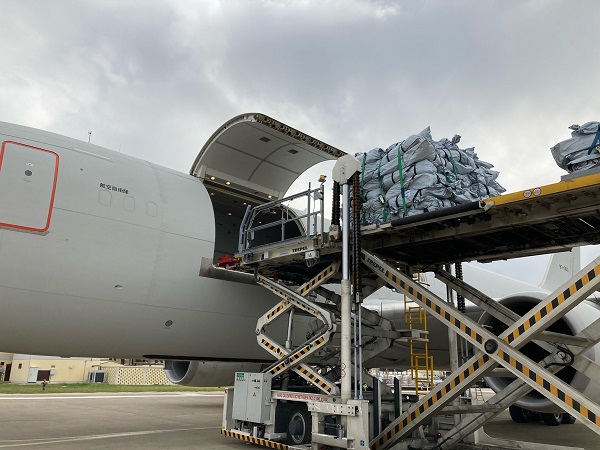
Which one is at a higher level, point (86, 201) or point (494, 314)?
point (86, 201)

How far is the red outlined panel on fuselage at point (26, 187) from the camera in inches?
247

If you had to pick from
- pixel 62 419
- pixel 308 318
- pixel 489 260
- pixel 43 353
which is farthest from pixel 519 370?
pixel 62 419

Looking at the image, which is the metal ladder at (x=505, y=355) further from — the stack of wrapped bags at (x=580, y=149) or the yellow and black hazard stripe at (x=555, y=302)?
the stack of wrapped bags at (x=580, y=149)

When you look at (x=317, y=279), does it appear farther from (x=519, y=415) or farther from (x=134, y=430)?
(x=519, y=415)

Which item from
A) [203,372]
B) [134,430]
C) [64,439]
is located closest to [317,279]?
[203,372]

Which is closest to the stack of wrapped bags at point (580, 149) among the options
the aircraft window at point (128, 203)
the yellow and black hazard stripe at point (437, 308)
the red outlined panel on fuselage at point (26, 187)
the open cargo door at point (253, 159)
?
the yellow and black hazard stripe at point (437, 308)

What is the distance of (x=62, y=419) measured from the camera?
37.8 ft

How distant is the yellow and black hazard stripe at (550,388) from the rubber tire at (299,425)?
2.92 m

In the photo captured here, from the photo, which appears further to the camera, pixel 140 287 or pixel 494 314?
pixel 494 314

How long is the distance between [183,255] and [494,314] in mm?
4748

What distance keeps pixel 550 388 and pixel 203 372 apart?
7.36 m

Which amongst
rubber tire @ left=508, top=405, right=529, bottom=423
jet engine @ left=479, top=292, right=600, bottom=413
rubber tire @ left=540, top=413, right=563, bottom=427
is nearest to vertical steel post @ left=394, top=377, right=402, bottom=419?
jet engine @ left=479, top=292, right=600, bottom=413

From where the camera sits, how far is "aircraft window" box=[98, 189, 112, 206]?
7047 millimetres

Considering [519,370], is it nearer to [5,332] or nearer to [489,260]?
[489,260]
